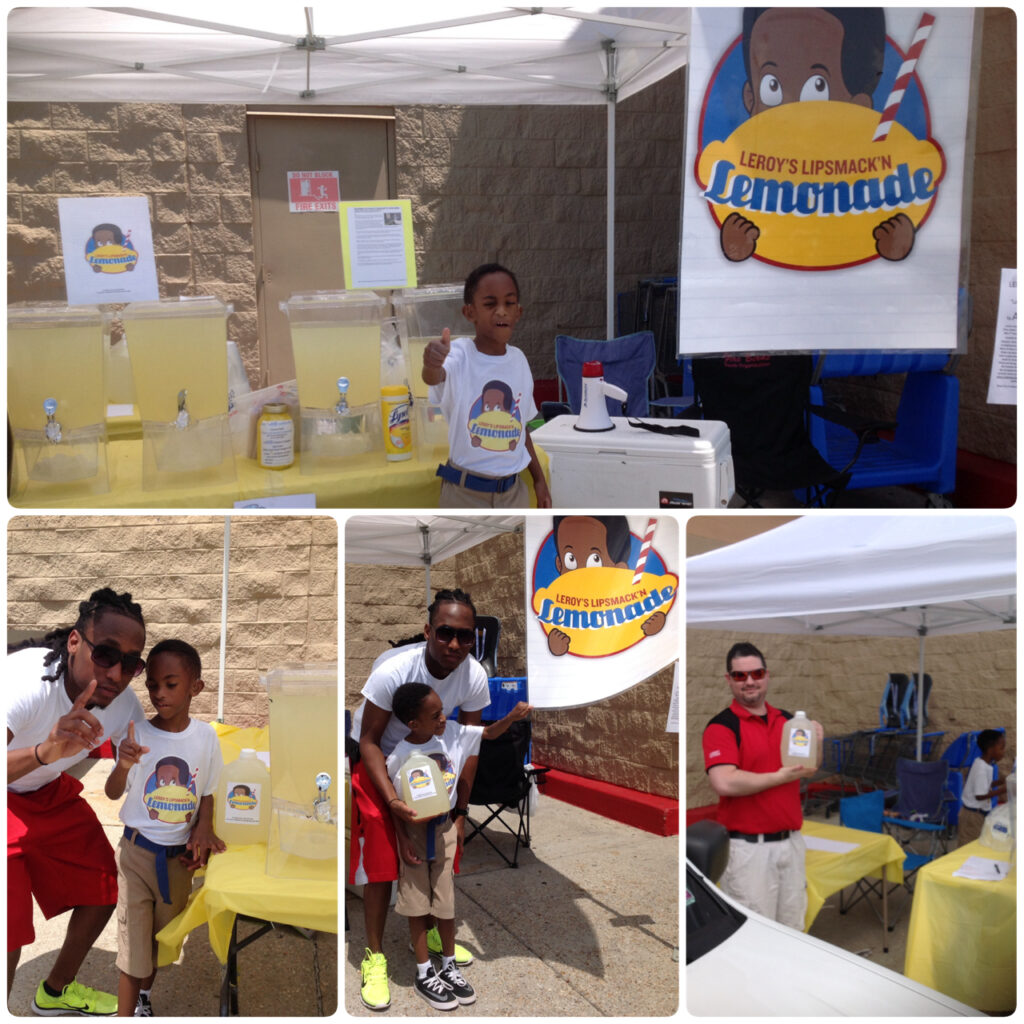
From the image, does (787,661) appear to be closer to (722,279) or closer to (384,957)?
(722,279)

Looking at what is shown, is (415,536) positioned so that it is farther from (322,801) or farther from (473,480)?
(322,801)

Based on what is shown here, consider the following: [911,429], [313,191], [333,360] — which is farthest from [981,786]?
[313,191]

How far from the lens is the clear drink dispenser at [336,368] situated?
2.81 metres

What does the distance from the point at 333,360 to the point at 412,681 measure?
1002 millimetres

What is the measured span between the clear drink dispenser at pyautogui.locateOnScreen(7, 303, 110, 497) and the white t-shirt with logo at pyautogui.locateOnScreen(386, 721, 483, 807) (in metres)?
1.11

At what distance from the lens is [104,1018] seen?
2.12 m

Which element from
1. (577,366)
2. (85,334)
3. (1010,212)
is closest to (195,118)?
(577,366)

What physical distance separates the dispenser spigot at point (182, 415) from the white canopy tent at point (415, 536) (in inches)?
20.6

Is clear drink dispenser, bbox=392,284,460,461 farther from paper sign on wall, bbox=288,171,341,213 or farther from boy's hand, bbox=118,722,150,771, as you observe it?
paper sign on wall, bbox=288,171,341,213

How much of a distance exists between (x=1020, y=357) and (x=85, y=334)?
2.31m

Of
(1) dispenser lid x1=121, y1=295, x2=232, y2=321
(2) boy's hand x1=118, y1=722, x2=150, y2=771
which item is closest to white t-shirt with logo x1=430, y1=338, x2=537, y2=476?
(1) dispenser lid x1=121, y1=295, x2=232, y2=321

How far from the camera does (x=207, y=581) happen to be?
402 centimetres

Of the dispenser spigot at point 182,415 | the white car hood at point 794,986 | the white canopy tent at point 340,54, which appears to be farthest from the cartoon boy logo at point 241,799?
the white canopy tent at point 340,54

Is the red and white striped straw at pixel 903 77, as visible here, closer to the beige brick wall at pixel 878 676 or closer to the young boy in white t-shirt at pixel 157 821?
the beige brick wall at pixel 878 676
